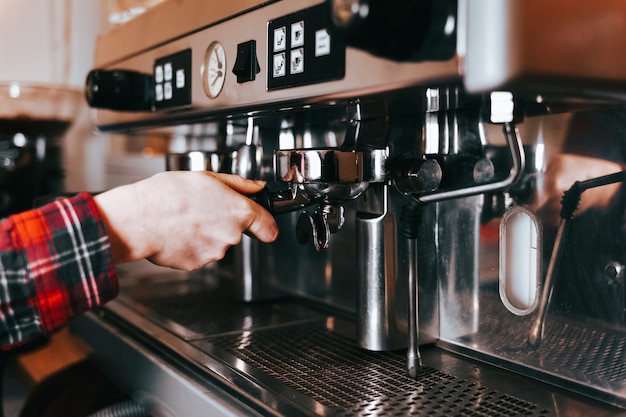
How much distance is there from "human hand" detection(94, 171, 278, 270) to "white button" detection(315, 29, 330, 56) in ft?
0.57

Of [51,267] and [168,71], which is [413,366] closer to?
[51,267]

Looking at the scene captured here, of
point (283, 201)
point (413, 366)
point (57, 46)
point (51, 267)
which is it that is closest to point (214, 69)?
point (283, 201)

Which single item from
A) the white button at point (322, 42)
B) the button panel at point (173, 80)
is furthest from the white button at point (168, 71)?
the white button at point (322, 42)

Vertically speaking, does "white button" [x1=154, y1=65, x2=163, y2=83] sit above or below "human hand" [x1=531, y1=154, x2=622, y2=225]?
above

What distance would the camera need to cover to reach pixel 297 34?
603 mm

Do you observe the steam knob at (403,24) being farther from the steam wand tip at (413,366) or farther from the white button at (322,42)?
the steam wand tip at (413,366)

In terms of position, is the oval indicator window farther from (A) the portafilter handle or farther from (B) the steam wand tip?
(A) the portafilter handle

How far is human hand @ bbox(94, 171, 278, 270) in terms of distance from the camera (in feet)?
2.07

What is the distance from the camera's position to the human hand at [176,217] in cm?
63

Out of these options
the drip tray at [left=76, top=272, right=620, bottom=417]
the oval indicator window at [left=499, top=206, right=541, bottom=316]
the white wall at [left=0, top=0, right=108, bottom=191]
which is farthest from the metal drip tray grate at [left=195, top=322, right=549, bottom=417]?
the white wall at [left=0, top=0, right=108, bottom=191]

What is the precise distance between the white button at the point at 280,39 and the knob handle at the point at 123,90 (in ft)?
1.10

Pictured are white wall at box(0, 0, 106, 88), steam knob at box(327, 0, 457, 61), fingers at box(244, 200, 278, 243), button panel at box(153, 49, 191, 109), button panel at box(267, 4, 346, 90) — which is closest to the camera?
steam knob at box(327, 0, 457, 61)

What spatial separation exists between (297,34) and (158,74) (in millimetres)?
351

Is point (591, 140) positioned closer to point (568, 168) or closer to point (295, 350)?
point (568, 168)
